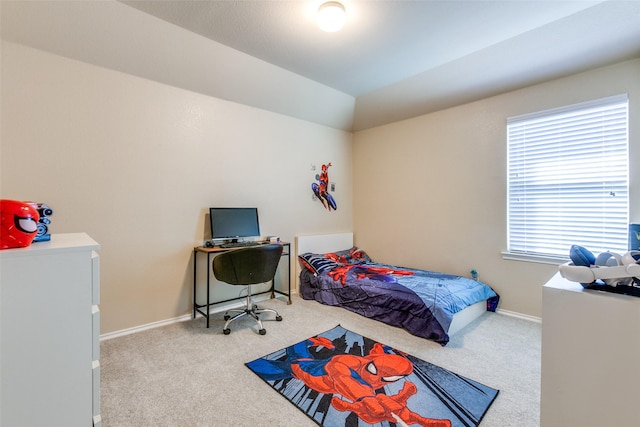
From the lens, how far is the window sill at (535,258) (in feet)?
9.10

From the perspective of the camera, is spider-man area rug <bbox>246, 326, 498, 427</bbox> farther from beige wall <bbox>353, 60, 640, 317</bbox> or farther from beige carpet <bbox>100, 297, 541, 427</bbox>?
beige wall <bbox>353, 60, 640, 317</bbox>

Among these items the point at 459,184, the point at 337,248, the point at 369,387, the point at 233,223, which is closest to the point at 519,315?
the point at 459,184

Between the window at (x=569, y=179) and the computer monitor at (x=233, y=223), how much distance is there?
289 centimetres

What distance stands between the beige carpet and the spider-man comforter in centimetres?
12

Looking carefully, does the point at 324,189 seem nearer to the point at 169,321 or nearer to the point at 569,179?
the point at 169,321

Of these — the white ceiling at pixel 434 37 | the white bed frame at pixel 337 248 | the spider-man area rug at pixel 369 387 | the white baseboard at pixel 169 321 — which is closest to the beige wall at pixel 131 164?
the white baseboard at pixel 169 321

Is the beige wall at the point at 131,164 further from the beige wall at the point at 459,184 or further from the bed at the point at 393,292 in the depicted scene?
the beige wall at the point at 459,184

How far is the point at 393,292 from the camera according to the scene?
2861mm

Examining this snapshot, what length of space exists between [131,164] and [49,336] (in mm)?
1931

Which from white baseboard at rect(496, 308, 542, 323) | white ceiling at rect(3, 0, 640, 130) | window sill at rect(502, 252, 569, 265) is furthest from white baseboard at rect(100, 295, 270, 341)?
window sill at rect(502, 252, 569, 265)

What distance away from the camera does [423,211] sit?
385 centimetres

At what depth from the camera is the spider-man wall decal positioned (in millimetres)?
4133

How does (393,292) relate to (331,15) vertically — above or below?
below

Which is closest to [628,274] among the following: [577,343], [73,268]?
[577,343]
